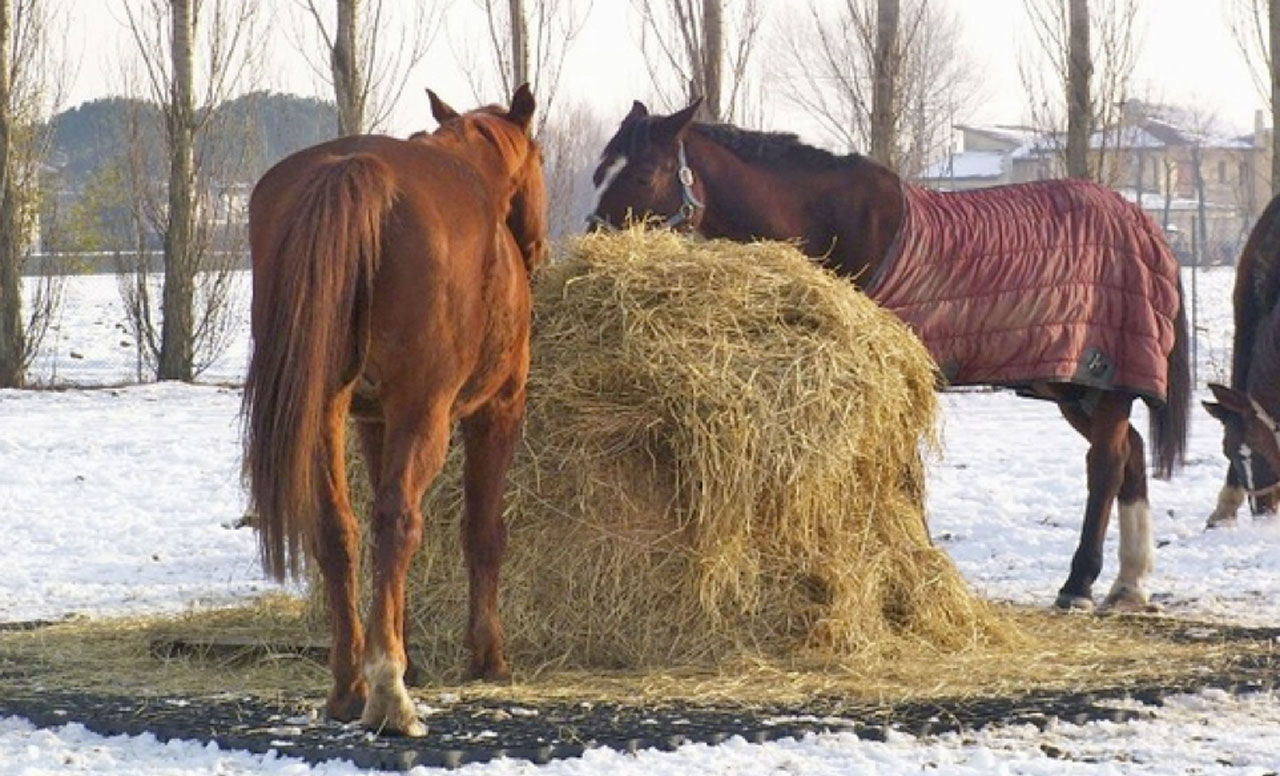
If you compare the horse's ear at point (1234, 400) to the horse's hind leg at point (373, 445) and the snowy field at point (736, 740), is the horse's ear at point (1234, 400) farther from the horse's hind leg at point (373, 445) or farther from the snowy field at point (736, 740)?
the horse's hind leg at point (373, 445)

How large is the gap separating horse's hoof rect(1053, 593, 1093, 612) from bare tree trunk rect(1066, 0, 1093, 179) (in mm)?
9937

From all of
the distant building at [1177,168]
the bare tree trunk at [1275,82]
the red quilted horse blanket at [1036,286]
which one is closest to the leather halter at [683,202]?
the red quilted horse blanket at [1036,286]

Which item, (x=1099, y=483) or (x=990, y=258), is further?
(x=1099, y=483)

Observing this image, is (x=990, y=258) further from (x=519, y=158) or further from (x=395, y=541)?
(x=395, y=541)

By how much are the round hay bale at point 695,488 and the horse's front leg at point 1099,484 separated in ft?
4.80

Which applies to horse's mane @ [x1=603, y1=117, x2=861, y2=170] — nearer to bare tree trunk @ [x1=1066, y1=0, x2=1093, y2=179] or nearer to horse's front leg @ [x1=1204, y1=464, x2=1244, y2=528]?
horse's front leg @ [x1=1204, y1=464, x2=1244, y2=528]

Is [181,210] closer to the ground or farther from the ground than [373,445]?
farther from the ground

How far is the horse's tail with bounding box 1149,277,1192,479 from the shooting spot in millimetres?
8336

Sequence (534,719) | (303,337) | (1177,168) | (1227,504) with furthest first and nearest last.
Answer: (1177,168), (1227,504), (534,719), (303,337)

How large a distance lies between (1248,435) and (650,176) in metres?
2.80

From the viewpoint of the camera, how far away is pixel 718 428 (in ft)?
20.2

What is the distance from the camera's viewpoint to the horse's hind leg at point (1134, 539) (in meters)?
7.87

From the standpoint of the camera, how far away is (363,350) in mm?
4949


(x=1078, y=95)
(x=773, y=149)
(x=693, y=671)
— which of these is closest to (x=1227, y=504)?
(x=773, y=149)
